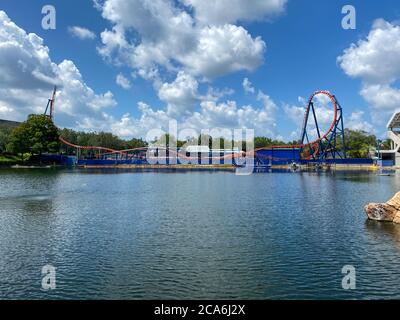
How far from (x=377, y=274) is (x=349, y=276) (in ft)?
4.15

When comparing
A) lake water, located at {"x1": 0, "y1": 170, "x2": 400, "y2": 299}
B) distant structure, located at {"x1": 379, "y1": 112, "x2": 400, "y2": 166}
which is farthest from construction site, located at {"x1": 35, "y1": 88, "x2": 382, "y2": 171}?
lake water, located at {"x1": 0, "y1": 170, "x2": 400, "y2": 299}

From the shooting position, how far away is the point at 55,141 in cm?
12094

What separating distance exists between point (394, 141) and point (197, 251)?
113768 millimetres

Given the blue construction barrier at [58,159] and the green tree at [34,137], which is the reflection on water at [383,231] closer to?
the green tree at [34,137]

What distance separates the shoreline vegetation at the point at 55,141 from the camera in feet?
372

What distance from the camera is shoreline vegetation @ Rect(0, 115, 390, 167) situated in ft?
372

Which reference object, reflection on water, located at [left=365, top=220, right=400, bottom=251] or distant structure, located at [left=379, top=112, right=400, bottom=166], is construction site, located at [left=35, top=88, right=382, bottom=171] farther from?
reflection on water, located at [left=365, top=220, right=400, bottom=251]

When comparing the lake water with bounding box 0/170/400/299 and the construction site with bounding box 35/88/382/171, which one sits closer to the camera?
the lake water with bounding box 0/170/400/299

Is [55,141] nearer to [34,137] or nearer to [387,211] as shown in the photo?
[34,137]

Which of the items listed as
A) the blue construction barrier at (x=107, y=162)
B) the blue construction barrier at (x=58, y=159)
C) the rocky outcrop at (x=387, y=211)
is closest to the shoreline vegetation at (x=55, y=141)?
the blue construction barrier at (x=58, y=159)

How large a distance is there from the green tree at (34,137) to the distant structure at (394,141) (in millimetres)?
102285

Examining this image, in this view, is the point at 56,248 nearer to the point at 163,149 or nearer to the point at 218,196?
the point at 218,196

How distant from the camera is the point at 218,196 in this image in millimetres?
41062
